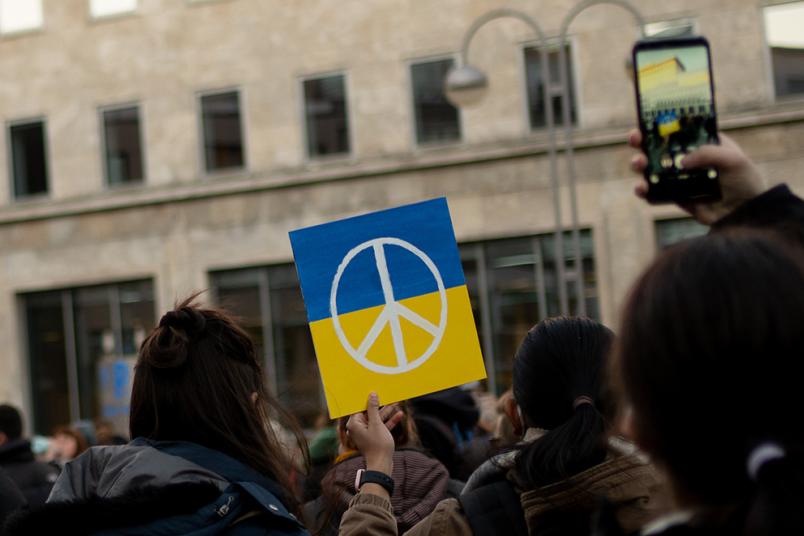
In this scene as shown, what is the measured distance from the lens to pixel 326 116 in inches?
1002

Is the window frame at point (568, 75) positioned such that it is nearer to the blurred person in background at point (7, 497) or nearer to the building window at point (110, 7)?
the building window at point (110, 7)

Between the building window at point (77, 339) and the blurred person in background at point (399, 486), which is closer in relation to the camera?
the blurred person in background at point (399, 486)

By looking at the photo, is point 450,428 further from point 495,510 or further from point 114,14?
point 114,14

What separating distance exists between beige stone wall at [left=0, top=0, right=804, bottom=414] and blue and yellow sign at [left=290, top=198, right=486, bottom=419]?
62.1ft

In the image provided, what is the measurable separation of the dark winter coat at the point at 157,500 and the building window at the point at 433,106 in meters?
21.5

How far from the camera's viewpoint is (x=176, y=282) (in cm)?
2630

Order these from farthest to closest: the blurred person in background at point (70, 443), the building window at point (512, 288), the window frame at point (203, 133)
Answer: the window frame at point (203, 133) → the building window at point (512, 288) → the blurred person in background at point (70, 443)

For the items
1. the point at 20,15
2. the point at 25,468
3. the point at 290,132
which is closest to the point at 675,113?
the point at 25,468

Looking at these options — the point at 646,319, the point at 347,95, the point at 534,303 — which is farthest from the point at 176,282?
the point at 646,319

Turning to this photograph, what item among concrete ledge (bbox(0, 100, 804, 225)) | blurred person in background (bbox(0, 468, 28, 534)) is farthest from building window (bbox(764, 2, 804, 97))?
blurred person in background (bbox(0, 468, 28, 534))

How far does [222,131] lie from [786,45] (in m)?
9.92

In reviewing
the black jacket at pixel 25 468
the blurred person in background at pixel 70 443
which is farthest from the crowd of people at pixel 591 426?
the blurred person in background at pixel 70 443

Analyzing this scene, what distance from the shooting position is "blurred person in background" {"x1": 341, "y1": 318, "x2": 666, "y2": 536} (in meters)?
3.23

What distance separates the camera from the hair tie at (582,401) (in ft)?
11.2
